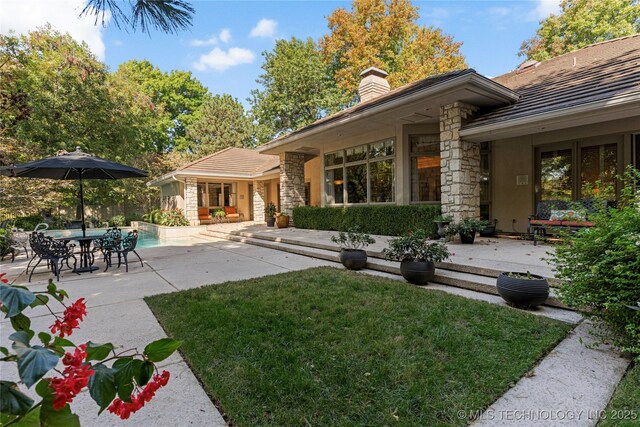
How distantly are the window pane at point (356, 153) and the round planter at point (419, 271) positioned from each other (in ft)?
20.4

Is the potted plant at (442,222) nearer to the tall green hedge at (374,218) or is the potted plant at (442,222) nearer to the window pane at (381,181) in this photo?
the tall green hedge at (374,218)

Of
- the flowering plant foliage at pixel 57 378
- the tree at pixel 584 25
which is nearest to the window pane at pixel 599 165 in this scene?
the flowering plant foliage at pixel 57 378

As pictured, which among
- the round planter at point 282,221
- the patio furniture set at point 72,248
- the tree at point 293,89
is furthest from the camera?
the tree at point 293,89

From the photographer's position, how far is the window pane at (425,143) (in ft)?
27.6

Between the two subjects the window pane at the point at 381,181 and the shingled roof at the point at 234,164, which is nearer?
the window pane at the point at 381,181

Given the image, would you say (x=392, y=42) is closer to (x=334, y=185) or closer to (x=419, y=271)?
(x=334, y=185)

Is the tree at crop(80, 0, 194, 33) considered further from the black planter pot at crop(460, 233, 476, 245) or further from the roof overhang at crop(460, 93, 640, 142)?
the black planter pot at crop(460, 233, 476, 245)

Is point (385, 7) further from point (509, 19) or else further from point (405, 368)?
point (405, 368)

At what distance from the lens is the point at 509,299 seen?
3412mm

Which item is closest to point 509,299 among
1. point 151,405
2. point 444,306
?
point 444,306

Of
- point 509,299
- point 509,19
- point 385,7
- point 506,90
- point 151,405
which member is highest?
point 385,7

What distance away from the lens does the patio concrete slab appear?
1.81m

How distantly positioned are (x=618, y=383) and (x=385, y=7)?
22.9 metres

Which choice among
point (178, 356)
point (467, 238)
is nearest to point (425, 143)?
point (467, 238)
